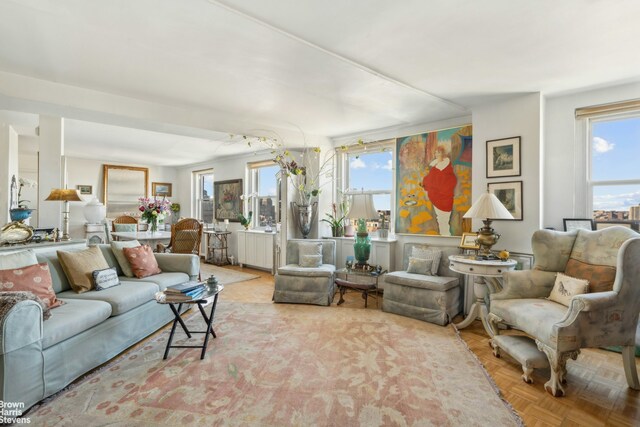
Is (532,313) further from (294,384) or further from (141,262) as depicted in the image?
(141,262)

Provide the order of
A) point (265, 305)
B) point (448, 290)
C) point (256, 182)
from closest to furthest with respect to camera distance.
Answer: point (448, 290) → point (265, 305) → point (256, 182)

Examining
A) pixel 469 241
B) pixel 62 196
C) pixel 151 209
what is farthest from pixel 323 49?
pixel 151 209

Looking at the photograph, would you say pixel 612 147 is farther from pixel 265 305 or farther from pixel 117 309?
pixel 117 309

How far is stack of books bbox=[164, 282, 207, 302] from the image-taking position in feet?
8.41

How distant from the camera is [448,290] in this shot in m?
3.50

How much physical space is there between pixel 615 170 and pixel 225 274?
19.0ft

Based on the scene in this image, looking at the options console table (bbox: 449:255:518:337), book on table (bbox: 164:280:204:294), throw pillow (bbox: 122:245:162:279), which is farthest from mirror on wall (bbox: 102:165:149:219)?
console table (bbox: 449:255:518:337)

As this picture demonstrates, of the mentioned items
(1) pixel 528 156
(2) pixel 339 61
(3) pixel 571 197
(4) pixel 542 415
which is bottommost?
(4) pixel 542 415

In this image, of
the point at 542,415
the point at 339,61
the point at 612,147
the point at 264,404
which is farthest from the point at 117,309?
the point at 612,147

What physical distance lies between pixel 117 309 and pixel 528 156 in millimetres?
4228

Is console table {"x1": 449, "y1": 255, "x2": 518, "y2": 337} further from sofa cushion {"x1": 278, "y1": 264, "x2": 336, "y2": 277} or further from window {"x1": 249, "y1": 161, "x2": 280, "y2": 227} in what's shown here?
window {"x1": 249, "y1": 161, "x2": 280, "y2": 227}

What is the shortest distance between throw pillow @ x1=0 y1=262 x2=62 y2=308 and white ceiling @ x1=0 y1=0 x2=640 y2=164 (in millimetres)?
1704

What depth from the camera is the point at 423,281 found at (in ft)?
11.6

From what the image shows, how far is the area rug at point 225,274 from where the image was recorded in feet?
18.1
